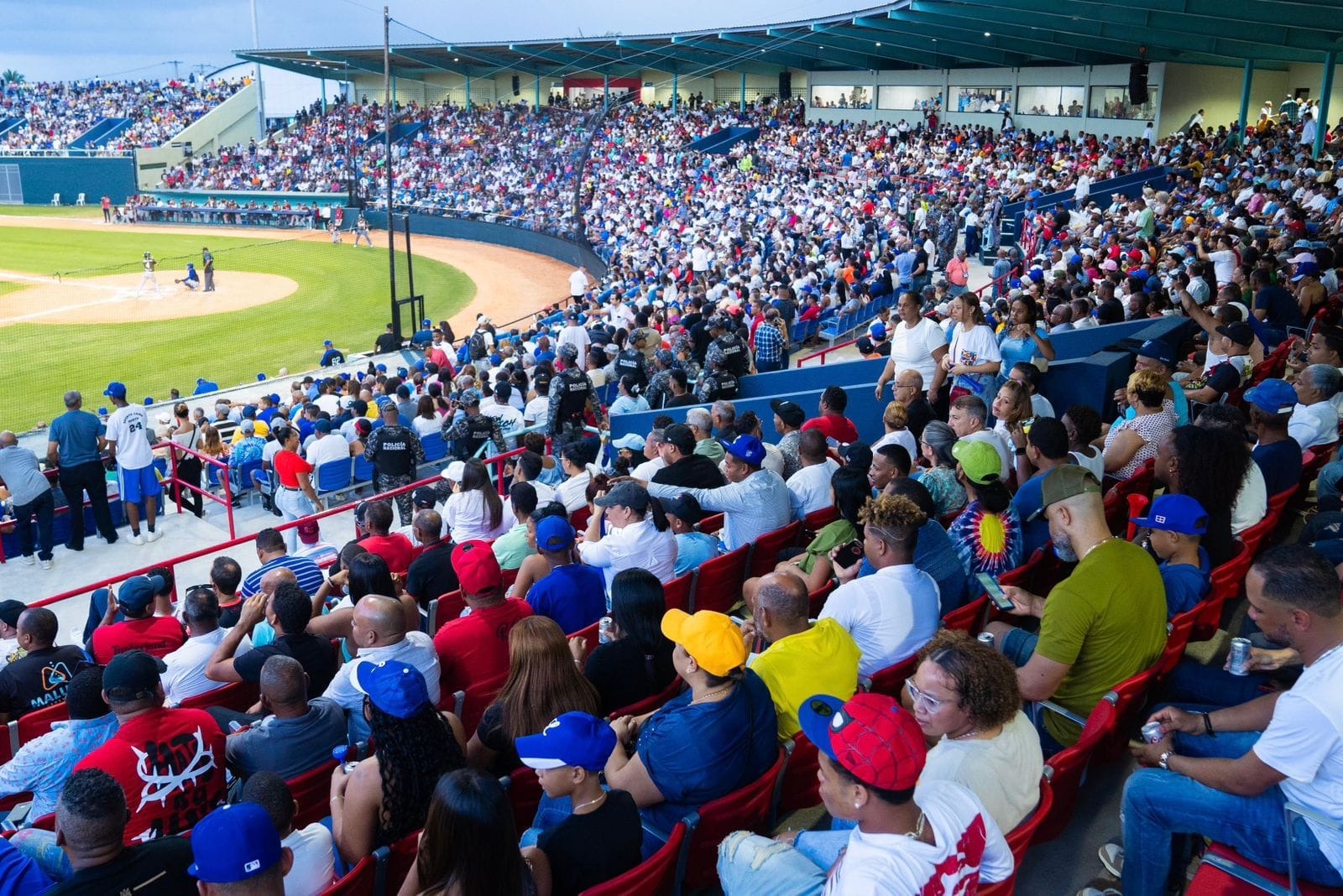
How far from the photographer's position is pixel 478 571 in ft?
16.0

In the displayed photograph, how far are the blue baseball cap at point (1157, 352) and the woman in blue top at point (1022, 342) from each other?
817 millimetres

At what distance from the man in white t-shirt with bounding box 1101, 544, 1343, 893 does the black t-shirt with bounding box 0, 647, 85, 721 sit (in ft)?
16.9

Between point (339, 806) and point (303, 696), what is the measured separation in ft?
2.35

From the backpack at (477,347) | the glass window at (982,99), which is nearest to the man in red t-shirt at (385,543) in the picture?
the backpack at (477,347)

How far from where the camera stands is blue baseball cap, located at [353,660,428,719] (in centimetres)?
356

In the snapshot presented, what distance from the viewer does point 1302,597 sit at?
3320 mm

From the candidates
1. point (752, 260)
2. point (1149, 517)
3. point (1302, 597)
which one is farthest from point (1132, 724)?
point (752, 260)

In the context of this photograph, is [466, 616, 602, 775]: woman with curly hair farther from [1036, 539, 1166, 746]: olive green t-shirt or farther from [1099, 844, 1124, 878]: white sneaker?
[1099, 844, 1124, 878]: white sneaker

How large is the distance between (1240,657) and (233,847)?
144 inches

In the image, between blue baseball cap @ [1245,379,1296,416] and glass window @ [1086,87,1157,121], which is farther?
A: glass window @ [1086,87,1157,121]

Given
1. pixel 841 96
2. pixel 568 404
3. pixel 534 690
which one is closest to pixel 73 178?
pixel 841 96

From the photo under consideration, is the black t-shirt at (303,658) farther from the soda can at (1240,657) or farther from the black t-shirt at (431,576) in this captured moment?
the soda can at (1240,657)

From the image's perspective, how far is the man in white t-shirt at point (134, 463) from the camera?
441 inches

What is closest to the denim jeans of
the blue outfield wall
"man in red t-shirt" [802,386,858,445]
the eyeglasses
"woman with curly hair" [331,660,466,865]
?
the eyeglasses
